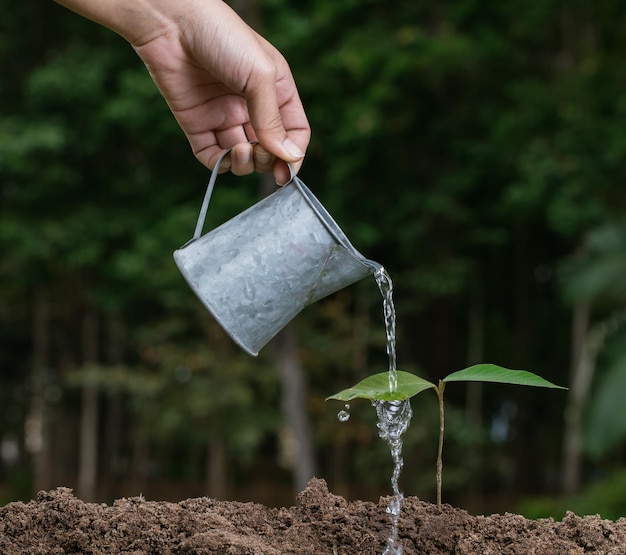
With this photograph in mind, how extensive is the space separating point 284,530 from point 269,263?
1.56ft

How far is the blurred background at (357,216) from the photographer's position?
773 centimetres

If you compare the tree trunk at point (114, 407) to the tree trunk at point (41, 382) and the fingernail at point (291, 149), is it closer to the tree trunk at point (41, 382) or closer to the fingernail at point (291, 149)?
the tree trunk at point (41, 382)

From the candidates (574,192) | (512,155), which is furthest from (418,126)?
(574,192)

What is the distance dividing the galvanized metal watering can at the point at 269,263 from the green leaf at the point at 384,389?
198 millimetres

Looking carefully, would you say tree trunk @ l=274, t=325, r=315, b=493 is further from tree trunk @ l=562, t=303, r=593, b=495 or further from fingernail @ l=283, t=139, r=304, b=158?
fingernail @ l=283, t=139, r=304, b=158

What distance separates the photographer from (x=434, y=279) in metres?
8.38

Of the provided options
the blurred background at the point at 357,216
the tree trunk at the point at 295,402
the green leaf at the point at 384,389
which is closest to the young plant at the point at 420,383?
the green leaf at the point at 384,389

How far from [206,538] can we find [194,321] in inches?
329

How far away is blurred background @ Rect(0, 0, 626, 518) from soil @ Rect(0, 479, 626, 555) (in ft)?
17.1

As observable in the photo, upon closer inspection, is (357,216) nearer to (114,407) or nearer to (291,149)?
(114,407)

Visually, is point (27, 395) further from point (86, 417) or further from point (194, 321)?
point (194, 321)

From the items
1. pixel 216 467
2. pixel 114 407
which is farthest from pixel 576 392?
pixel 114 407

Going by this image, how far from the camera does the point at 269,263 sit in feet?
5.12

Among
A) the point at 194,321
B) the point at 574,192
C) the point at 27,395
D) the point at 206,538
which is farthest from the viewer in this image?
the point at 27,395
